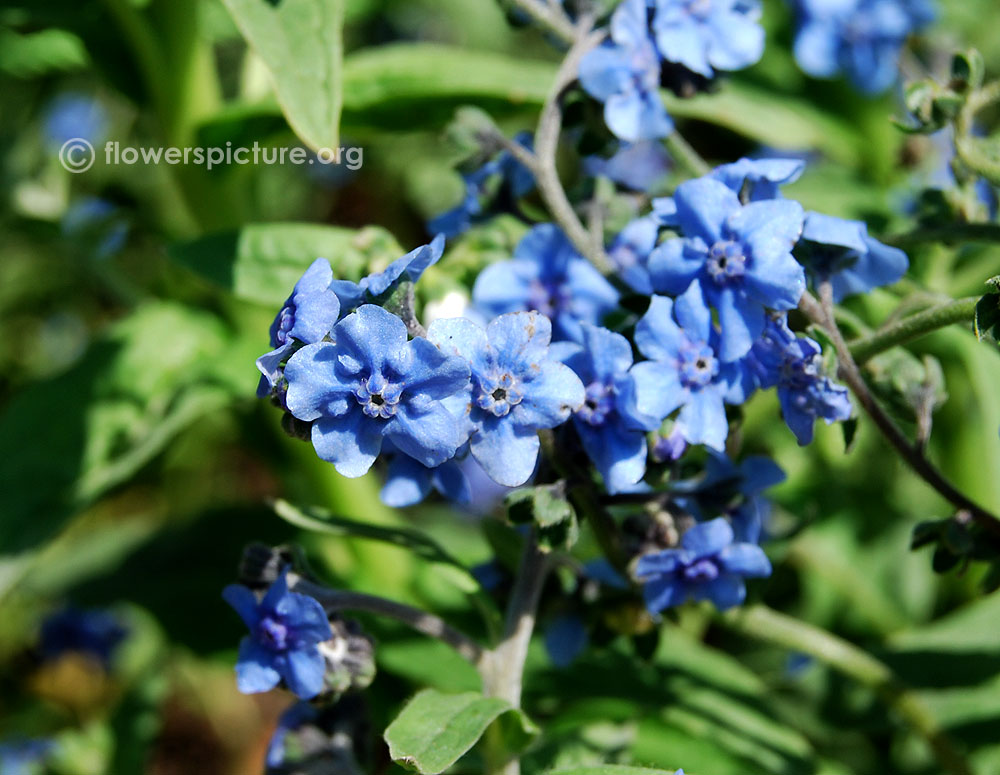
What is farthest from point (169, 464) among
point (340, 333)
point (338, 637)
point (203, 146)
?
point (340, 333)

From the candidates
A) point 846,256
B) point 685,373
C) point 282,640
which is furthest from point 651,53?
point 282,640

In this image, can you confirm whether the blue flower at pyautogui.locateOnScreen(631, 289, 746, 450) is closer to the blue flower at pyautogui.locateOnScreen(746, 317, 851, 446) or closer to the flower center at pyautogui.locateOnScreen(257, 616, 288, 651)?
the blue flower at pyautogui.locateOnScreen(746, 317, 851, 446)

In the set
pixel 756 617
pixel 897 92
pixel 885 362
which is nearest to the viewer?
pixel 885 362

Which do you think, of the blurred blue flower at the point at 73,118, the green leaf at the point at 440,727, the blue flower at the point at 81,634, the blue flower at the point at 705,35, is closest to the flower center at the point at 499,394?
the green leaf at the point at 440,727

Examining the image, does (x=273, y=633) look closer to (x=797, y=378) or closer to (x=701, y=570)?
(x=701, y=570)

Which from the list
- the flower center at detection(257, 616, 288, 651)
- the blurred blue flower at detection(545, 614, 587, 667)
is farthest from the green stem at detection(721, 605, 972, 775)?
the flower center at detection(257, 616, 288, 651)

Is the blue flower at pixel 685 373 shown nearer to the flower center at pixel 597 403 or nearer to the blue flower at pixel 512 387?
the flower center at pixel 597 403

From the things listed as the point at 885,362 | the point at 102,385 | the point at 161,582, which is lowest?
the point at 161,582

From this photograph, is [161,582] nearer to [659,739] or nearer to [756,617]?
[659,739]
